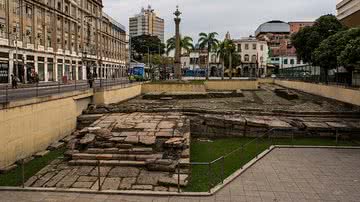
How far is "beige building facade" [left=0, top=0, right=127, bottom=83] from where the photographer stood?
41597 mm

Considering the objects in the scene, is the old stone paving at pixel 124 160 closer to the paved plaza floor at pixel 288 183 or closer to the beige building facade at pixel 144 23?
the paved plaza floor at pixel 288 183

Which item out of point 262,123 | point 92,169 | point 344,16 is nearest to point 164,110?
point 262,123

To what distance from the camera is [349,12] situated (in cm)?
5347

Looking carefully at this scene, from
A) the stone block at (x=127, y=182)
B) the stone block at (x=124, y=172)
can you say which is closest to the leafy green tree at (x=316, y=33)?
the stone block at (x=124, y=172)

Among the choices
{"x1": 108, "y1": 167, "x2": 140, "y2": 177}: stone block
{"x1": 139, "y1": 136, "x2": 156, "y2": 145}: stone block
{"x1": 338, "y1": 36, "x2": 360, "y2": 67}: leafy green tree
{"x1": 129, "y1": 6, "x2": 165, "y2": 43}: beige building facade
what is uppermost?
{"x1": 129, "y1": 6, "x2": 165, "y2": 43}: beige building facade

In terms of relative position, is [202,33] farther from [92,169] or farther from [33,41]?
[92,169]

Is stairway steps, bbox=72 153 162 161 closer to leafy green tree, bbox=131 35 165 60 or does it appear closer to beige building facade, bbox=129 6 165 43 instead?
leafy green tree, bbox=131 35 165 60

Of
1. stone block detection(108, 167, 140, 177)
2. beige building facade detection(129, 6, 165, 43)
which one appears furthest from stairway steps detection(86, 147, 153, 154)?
beige building facade detection(129, 6, 165, 43)

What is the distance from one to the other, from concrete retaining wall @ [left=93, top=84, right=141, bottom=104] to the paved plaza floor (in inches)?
563

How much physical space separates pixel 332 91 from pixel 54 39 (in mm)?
37386

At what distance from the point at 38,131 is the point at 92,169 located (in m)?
4.85

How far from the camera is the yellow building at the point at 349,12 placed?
49594 mm

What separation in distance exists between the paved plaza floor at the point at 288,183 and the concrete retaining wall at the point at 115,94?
46.9 ft

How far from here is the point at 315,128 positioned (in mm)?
20266
